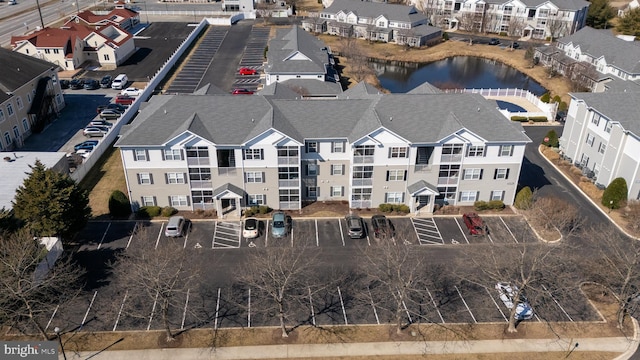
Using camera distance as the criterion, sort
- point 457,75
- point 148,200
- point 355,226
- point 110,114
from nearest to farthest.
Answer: point 355,226 < point 148,200 < point 110,114 < point 457,75

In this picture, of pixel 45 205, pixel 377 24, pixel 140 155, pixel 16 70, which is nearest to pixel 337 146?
pixel 140 155

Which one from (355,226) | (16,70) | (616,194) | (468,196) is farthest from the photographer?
(16,70)

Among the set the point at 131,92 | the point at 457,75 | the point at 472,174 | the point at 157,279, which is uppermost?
the point at 157,279

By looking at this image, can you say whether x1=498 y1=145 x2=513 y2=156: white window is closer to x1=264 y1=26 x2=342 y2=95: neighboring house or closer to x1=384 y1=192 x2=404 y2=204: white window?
x1=384 y1=192 x2=404 y2=204: white window

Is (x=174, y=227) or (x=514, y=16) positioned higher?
(x=514, y=16)

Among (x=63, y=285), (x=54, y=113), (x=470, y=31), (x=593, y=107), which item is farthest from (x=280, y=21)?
(x=63, y=285)

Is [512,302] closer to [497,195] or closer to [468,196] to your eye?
[468,196]
